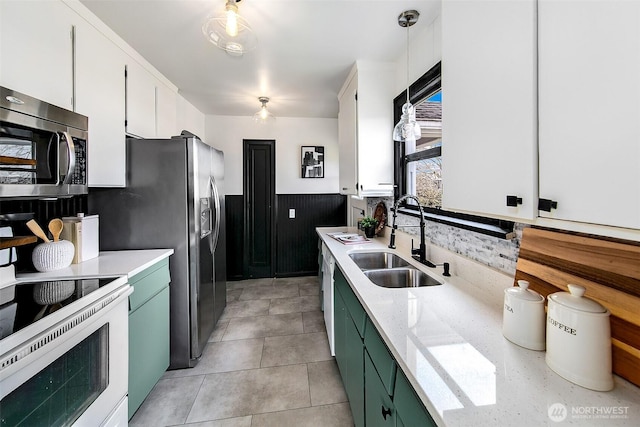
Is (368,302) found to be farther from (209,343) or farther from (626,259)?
(209,343)

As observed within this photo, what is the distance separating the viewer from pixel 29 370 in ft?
2.82

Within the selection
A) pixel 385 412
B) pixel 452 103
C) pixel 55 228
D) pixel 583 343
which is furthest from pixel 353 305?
pixel 55 228

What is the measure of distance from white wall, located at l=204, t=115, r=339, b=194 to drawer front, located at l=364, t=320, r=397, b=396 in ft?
10.7

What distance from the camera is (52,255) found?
4.86ft

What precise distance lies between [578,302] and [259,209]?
3.87m

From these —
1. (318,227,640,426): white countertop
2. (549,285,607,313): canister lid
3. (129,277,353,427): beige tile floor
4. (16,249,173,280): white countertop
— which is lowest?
(129,277,353,427): beige tile floor

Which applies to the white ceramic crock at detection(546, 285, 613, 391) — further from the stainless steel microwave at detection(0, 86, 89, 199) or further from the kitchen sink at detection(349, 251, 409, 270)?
the stainless steel microwave at detection(0, 86, 89, 199)

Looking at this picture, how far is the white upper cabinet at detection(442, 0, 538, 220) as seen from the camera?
71 cm

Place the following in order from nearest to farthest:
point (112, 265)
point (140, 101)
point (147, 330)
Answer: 1. point (112, 265)
2. point (147, 330)
3. point (140, 101)

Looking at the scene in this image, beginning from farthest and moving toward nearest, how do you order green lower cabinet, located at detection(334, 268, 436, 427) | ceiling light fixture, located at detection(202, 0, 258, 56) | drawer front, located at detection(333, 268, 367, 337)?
ceiling light fixture, located at detection(202, 0, 258, 56) < drawer front, located at detection(333, 268, 367, 337) < green lower cabinet, located at detection(334, 268, 436, 427)

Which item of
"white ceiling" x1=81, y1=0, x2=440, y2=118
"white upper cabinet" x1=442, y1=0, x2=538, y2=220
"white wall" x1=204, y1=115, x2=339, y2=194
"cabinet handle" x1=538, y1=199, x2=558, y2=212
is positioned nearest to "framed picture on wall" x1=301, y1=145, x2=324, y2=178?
"white wall" x1=204, y1=115, x2=339, y2=194

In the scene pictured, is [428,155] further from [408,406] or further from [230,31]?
[408,406]

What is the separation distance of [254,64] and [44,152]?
5.55 feet

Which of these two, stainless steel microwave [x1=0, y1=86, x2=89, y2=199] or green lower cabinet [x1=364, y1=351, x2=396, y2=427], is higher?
stainless steel microwave [x1=0, y1=86, x2=89, y2=199]
